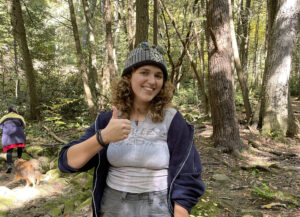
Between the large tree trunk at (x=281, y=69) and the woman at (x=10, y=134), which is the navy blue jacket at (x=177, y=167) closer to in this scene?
the woman at (x=10, y=134)

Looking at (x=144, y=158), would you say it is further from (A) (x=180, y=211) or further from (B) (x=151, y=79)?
(B) (x=151, y=79)

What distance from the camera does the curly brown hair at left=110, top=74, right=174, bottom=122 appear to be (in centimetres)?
177

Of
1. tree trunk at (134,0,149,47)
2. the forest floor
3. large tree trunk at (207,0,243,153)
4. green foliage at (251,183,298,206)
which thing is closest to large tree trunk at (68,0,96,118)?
the forest floor

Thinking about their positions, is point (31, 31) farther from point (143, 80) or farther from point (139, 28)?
point (143, 80)

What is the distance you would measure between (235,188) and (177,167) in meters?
3.39

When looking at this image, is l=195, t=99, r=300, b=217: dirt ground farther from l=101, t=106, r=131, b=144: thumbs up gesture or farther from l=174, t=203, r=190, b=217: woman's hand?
l=101, t=106, r=131, b=144: thumbs up gesture

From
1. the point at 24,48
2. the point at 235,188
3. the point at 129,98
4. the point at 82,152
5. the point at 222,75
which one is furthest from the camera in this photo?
the point at 24,48

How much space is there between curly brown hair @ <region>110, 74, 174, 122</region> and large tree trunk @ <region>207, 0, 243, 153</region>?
15.5ft

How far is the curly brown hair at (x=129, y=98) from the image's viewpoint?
1.77 meters

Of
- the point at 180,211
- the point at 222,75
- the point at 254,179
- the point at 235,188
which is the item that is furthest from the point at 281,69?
the point at 180,211

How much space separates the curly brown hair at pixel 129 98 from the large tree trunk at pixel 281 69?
7541 millimetres

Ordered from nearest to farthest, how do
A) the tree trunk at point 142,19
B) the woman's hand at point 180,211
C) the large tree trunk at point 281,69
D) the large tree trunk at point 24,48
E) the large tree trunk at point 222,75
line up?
the woman's hand at point 180,211 → the tree trunk at point 142,19 → the large tree trunk at point 222,75 → the large tree trunk at point 281,69 → the large tree trunk at point 24,48

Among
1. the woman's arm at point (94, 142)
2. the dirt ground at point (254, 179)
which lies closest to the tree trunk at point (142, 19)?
the dirt ground at point (254, 179)

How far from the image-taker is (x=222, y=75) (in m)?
6.22
